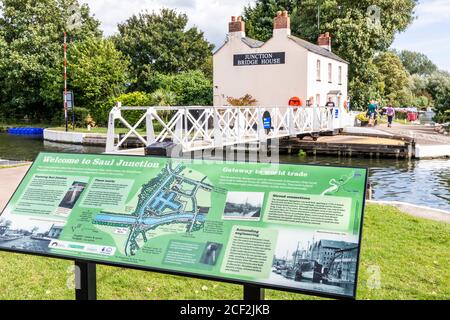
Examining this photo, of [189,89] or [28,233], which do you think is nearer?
[28,233]

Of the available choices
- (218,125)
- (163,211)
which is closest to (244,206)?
(163,211)

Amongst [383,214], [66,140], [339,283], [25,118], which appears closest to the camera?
[339,283]

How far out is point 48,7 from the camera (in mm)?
41625

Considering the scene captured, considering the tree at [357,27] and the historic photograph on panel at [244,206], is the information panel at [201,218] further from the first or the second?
the tree at [357,27]

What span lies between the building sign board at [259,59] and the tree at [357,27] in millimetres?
7984

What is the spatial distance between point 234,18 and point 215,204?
28995 millimetres

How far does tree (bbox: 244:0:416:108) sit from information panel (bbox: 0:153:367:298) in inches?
1321

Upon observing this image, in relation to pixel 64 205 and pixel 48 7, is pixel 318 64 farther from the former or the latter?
pixel 64 205

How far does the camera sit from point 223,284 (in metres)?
5.11

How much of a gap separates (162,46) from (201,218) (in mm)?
40708

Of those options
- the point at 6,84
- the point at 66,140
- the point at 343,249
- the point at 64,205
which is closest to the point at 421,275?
the point at 343,249

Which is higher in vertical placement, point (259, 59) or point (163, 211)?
point (259, 59)

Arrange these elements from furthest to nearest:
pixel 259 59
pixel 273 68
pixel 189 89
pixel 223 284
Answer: pixel 189 89 → pixel 259 59 → pixel 273 68 → pixel 223 284

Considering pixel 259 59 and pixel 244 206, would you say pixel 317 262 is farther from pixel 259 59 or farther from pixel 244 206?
pixel 259 59
